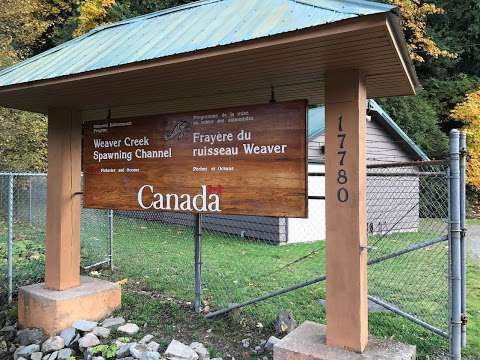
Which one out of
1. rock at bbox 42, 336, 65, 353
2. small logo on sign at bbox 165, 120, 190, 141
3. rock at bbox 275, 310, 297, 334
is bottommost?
rock at bbox 42, 336, 65, 353

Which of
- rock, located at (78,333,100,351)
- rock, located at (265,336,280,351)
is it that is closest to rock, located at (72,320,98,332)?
rock, located at (78,333,100,351)

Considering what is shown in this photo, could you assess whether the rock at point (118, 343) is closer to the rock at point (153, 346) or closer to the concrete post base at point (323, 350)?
the rock at point (153, 346)

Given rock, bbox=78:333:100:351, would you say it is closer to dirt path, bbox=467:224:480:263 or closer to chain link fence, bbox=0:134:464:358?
chain link fence, bbox=0:134:464:358

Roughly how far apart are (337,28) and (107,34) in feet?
10.7

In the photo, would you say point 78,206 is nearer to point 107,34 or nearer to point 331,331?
point 107,34

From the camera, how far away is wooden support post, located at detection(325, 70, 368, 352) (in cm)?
333

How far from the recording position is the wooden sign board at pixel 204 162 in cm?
380

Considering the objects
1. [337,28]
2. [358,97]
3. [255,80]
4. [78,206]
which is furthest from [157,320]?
[337,28]

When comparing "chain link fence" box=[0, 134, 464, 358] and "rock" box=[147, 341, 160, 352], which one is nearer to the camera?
"rock" box=[147, 341, 160, 352]

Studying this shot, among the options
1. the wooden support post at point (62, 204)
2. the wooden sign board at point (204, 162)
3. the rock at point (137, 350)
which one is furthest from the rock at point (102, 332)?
the wooden sign board at point (204, 162)

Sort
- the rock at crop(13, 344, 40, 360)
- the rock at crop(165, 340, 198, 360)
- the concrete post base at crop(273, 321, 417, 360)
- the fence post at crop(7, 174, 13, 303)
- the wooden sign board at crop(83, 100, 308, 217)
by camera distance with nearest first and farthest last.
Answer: the concrete post base at crop(273, 321, 417, 360)
the wooden sign board at crop(83, 100, 308, 217)
the rock at crop(165, 340, 198, 360)
the rock at crop(13, 344, 40, 360)
the fence post at crop(7, 174, 13, 303)

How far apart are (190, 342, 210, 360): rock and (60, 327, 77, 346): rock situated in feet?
4.44

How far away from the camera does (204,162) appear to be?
14.0 feet

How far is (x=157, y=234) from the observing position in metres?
12.0
